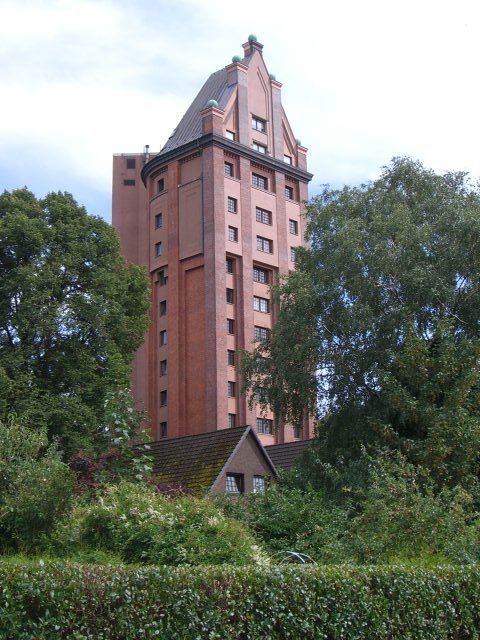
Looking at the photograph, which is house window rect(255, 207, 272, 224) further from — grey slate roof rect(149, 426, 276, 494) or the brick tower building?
grey slate roof rect(149, 426, 276, 494)

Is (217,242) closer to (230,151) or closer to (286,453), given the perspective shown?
(230,151)

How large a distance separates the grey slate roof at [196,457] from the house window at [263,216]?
32.0 m

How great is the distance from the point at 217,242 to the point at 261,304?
604 cm

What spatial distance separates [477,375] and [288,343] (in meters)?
7.39

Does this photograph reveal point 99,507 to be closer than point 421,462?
Yes

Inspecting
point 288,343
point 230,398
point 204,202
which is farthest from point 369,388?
point 204,202

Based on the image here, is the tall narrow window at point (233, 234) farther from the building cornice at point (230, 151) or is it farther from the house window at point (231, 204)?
the building cornice at point (230, 151)

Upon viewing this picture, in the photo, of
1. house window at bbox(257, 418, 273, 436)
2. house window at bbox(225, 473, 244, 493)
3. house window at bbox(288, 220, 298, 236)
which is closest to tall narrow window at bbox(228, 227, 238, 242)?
house window at bbox(288, 220, 298, 236)

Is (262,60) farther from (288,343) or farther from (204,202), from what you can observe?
(288,343)

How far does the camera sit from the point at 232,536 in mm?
16891

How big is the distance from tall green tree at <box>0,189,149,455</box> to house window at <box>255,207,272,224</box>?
69.5 ft

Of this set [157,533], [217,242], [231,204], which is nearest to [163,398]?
[217,242]

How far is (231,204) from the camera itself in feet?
199

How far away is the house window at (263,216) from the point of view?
6221 centimetres
